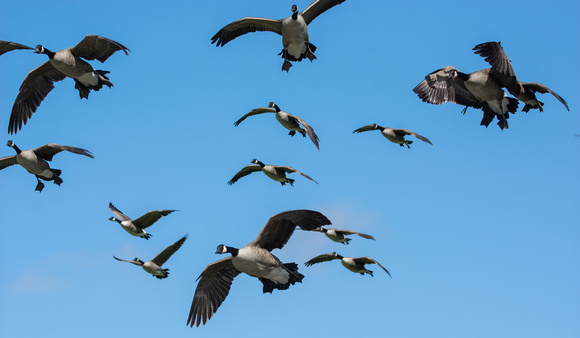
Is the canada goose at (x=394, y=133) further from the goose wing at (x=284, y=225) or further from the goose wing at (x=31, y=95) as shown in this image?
the goose wing at (x=31, y=95)

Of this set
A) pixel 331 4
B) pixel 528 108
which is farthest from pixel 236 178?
pixel 528 108

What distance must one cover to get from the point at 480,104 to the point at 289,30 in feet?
20.6

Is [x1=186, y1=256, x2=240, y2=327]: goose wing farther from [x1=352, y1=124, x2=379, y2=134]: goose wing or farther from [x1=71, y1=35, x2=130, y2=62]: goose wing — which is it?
[x1=352, y1=124, x2=379, y2=134]: goose wing

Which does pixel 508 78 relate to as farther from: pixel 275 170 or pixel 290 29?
pixel 275 170

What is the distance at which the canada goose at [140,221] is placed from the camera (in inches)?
909

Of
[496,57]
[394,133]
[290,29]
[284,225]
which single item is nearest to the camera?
[284,225]

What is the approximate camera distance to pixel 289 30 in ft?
73.8

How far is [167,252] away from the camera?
2331 centimetres

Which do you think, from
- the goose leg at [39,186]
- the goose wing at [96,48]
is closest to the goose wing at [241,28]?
the goose wing at [96,48]

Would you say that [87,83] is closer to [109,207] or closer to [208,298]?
[109,207]

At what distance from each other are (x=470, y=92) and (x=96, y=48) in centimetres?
1127

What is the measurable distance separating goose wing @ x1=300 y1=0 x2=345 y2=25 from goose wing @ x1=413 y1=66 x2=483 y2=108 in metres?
3.66

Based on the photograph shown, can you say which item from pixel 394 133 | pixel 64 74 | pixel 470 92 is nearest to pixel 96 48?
pixel 64 74

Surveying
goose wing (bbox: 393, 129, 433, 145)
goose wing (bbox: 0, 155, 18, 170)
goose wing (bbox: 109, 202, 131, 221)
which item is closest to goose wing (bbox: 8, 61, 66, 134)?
goose wing (bbox: 0, 155, 18, 170)
